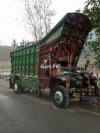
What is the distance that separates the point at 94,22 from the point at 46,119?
5648 millimetres

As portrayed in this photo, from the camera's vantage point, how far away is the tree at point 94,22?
45.9 ft

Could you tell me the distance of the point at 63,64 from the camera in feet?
45.6

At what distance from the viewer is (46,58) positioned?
46.1ft

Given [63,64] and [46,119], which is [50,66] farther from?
[46,119]

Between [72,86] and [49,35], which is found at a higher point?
[49,35]

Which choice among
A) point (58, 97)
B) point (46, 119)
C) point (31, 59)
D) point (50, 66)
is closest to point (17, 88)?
point (31, 59)

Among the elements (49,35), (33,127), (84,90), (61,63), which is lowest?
(33,127)

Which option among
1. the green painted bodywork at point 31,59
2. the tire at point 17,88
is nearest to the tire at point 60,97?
the green painted bodywork at point 31,59

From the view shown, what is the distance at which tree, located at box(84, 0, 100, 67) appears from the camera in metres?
14.0

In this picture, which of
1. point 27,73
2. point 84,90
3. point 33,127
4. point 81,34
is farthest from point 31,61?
point 33,127

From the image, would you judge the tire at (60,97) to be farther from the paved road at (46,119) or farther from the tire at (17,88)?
the tire at (17,88)

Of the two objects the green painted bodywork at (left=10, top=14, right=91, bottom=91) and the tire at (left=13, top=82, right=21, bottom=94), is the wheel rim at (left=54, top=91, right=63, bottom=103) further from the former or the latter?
the tire at (left=13, top=82, right=21, bottom=94)

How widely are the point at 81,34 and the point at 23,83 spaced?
458cm

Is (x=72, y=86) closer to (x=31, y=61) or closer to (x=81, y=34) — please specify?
(x=81, y=34)
